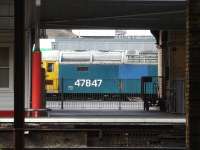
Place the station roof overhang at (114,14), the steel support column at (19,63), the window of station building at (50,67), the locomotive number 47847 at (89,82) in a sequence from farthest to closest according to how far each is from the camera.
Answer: the window of station building at (50,67) < the locomotive number 47847 at (89,82) < the station roof overhang at (114,14) < the steel support column at (19,63)

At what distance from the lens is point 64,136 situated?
15.2 metres

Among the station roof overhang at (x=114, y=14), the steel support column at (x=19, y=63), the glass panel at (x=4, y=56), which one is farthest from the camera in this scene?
the glass panel at (x=4, y=56)

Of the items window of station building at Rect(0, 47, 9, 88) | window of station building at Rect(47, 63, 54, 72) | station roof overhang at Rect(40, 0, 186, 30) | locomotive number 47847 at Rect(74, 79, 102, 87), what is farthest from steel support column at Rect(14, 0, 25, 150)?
window of station building at Rect(47, 63, 54, 72)

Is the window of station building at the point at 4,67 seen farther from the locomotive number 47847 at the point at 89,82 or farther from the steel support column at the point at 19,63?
the locomotive number 47847 at the point at 89,82

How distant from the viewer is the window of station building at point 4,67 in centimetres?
1714

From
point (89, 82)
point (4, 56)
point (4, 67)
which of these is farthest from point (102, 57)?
point (4, 67)
